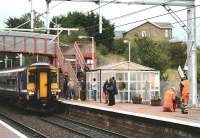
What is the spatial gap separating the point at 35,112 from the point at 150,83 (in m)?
8.37

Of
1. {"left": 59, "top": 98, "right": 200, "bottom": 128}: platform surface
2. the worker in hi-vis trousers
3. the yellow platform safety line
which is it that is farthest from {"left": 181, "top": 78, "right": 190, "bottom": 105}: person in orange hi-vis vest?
the yellow platform safety line

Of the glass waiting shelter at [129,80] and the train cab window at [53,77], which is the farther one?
the glass waiting shelter at [129,80]

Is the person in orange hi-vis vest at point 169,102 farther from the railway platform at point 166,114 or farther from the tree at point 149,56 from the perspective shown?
the tree at point 149,56

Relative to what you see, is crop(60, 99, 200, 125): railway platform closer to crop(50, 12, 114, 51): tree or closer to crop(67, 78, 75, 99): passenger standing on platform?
crop(67, 78, 75, 99): passenger standing on platform

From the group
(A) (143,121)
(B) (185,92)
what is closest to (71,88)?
(B) (185,92)

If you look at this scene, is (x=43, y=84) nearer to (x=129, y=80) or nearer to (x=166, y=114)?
(x=129, y=80)

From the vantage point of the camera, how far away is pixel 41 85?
35.2 metres

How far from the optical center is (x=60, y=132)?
24.7 metres

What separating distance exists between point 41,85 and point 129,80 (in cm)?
694

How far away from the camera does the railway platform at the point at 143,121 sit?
60.2 ft

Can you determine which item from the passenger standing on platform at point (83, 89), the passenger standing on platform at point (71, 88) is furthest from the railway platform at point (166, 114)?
the passenger standing on platform at point (71, 88)

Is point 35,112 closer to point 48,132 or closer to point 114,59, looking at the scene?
point 48,132

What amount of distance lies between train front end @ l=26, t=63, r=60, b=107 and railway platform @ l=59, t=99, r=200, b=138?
321 cm

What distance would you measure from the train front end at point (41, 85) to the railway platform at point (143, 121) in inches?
126
